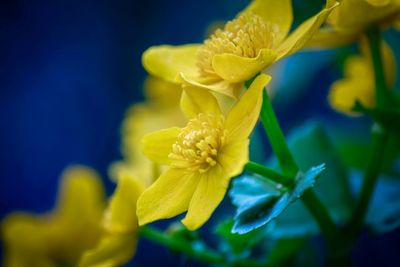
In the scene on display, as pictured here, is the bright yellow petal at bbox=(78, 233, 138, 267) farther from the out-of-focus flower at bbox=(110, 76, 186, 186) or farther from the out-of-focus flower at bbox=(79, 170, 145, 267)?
the out-of-focus flower at bbox=(110, 76, 186, 186)

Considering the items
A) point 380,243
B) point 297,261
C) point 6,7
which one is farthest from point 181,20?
point 297,261

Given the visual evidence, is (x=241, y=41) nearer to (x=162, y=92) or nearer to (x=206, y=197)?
(x=206, y=197)

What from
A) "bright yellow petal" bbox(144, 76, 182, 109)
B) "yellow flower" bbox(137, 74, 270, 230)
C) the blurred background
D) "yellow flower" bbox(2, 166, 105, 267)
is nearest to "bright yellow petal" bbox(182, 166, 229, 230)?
"yellow flower" bbox(137, 74, 270, 230)

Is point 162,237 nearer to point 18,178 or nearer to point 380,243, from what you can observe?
point 380,243

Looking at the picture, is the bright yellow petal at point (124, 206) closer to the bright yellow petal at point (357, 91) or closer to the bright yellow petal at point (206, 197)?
the bright yellow petal at point (206, 197)

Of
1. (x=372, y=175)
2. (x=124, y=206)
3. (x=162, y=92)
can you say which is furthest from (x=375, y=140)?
(x=162, y=92)

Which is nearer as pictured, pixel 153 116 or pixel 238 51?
pixel 238 51

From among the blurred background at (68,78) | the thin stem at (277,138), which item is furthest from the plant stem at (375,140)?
the blurred background at (68,78)
